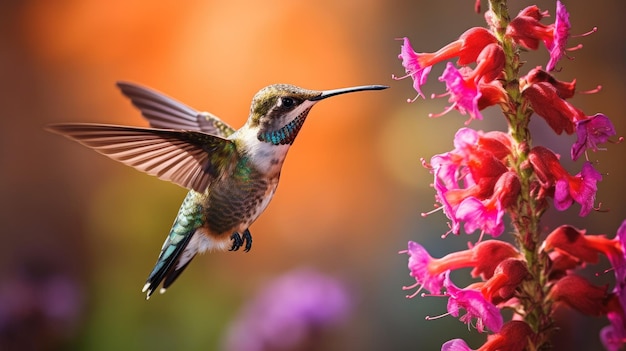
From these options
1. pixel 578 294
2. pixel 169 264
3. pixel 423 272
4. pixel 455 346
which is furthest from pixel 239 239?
pixel 578 294

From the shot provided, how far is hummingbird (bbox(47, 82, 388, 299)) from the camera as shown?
1364 mm

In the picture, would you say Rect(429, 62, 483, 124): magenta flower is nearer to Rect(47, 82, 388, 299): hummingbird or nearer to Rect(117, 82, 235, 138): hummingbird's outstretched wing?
Rect(47, 82, 388, 299): hummingbird

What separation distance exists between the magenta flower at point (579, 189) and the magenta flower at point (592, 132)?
1.2 inches

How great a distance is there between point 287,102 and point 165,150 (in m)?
0.26

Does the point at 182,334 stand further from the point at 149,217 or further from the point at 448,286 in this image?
the point at 448,286

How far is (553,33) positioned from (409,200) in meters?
3.11

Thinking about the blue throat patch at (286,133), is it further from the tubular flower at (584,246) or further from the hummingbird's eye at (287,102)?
the tubular flower at (584,246)

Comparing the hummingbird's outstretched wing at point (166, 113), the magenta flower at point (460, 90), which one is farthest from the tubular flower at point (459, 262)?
the hummingbird's outstretched wing at point (166, 113)

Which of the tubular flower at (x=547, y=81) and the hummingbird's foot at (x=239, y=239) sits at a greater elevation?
the tubular flower at (x=547, y=81)

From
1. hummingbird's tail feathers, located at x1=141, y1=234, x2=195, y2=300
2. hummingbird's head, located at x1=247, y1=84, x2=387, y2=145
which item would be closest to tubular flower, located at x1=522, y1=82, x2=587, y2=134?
hummingbird's head, located at x1=247, y1=84, x2=387, y2=145

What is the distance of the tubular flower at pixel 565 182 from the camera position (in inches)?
40.6

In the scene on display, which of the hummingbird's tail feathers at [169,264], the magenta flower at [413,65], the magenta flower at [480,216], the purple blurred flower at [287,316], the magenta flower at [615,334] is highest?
the magenta flower at [413,65]

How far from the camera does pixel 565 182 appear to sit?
1036 millimetres

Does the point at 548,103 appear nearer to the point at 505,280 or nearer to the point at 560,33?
the point at 560,33
